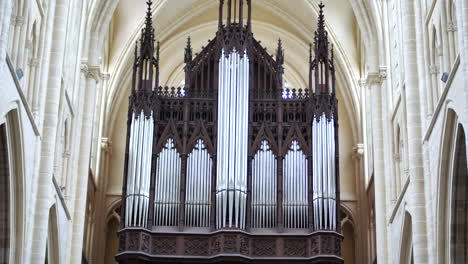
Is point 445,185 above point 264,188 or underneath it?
underneath

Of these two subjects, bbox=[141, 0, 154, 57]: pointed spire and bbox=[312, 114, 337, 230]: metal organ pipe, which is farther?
bbox=[141, 0, 154, 57]: pointed spire

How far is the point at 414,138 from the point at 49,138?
9.26 m

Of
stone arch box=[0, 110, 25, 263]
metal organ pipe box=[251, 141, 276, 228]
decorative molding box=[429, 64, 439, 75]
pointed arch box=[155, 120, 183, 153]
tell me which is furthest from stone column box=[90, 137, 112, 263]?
decorative molding box=[429, 64, 439, 75]

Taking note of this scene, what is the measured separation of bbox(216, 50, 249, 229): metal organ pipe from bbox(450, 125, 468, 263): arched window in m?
8.68

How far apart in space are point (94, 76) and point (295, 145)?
7.00 m

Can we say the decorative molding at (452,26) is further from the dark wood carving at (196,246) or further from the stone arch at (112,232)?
the stone arch at (112,232)

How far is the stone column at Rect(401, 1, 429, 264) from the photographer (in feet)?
75.3

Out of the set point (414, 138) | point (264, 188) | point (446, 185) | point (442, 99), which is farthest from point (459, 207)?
point (264, 188)

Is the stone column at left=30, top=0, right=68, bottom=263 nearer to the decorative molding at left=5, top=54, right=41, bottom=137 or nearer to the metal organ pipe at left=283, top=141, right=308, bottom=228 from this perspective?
the decorative molding at left=5, top=54, right=41, bottom=137

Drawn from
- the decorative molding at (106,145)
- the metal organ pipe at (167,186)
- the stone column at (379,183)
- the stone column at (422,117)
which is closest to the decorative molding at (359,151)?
the stone column at (379,183)

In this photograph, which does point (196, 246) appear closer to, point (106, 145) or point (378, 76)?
point (378, 76)

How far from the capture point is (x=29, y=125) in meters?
22.5

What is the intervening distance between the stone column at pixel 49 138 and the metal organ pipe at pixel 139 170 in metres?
3.99

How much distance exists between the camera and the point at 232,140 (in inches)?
1161
